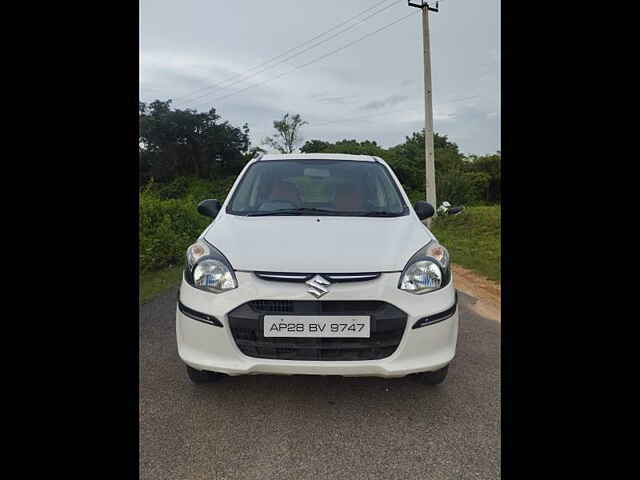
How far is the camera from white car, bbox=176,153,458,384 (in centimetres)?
192

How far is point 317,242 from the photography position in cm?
215

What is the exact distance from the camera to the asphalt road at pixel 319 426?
1717mm

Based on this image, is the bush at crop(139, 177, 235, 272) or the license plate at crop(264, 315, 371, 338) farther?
the bush at crop(139, 177, 235, 272)

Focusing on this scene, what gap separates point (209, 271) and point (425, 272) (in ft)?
3.90

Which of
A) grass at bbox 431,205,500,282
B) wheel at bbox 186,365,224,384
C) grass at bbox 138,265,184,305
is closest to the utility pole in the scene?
grass at bbox 431,205,500,282

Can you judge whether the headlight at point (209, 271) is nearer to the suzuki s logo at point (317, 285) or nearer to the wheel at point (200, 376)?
the suzuki s logo at point (317, 285)

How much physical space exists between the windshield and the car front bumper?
859mm

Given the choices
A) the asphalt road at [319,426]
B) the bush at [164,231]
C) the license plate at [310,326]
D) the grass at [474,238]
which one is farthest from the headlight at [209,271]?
the grass at [474,238]

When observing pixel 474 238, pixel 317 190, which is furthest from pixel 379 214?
pixel 474 238

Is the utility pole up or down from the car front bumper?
up

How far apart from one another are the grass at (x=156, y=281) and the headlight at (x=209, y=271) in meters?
2.52

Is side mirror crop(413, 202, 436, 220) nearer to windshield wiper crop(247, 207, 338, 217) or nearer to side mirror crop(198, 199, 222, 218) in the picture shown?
windshield wiper crop(247, 207, 338, 217)
